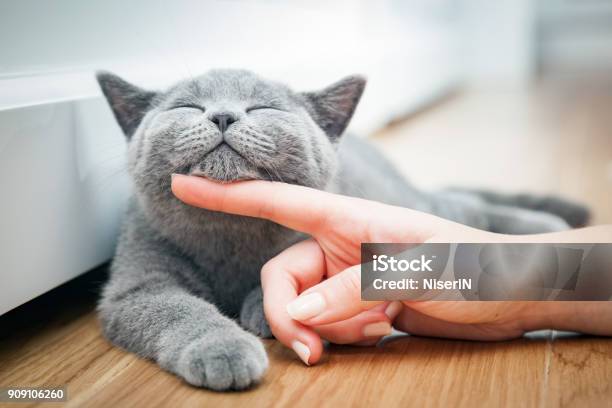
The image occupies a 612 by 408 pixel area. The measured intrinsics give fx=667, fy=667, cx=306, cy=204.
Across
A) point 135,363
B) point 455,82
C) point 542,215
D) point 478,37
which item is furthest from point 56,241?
point 478,37

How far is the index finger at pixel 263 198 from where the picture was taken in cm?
86

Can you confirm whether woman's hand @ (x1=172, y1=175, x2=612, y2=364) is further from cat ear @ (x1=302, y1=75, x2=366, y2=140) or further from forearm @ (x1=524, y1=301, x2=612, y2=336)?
cat ear @ (x1=302, y1=75, x2=366, y2=140)

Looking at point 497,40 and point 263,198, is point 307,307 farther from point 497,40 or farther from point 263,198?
point 497,40

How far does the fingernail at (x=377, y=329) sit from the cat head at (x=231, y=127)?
216 millimetres

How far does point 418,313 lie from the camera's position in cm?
91

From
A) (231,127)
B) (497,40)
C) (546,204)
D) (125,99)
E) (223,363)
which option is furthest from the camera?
(497,40)

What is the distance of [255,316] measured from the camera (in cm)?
92

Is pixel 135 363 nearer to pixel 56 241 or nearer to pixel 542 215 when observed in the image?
pixel 56 241

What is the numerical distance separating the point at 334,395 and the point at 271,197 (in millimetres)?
261

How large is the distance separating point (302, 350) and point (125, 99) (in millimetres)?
447

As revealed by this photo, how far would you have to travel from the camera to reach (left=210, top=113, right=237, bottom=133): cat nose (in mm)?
848

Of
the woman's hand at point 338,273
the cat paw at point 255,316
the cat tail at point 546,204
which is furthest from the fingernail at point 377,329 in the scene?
the cat tail at point 546,204

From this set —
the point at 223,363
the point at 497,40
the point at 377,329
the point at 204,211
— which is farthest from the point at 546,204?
the point at 497,40

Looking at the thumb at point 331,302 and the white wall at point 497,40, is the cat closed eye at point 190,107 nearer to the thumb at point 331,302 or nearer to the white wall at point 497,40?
the thumb at point 331,302
